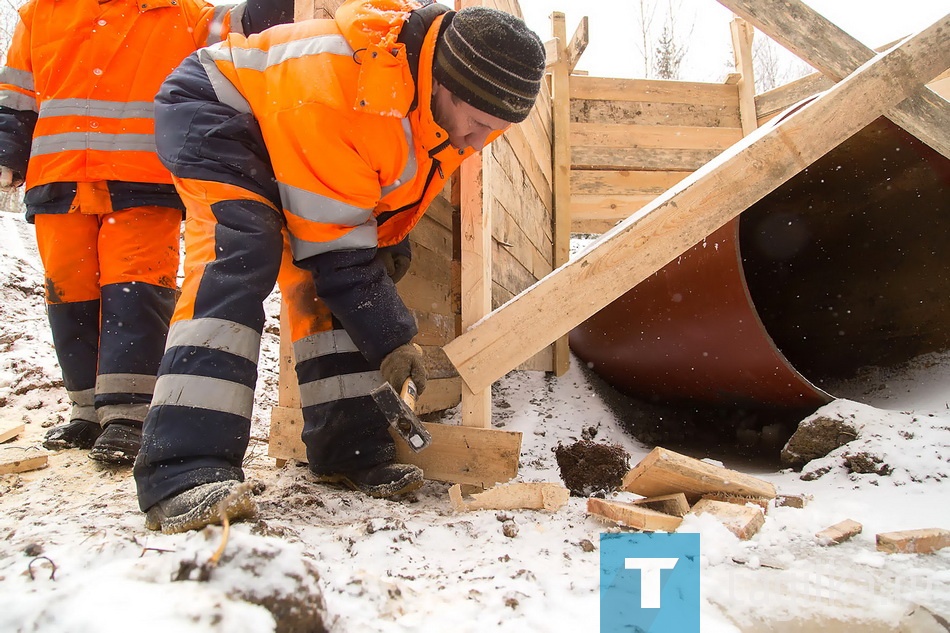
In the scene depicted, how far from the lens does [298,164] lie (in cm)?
141

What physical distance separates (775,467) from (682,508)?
1.09 meters

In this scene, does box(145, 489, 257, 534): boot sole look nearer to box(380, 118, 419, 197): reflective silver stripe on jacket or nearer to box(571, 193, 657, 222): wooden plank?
box(380, 118, 419, 197): reflective silver stripe on jacket

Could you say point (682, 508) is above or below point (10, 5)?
below

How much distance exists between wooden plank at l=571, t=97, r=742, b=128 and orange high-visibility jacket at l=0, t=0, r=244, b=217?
119 inches

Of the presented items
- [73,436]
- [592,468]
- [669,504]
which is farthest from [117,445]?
[669,504]

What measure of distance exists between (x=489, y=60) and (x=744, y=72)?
4193 mm

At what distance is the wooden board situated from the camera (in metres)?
1.87

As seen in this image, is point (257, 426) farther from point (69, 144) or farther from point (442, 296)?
point (69, 144)

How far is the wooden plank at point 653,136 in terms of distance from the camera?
4.40m

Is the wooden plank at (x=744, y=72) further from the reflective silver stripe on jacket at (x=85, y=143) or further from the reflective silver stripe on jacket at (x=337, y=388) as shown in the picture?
the reflective silver stripe on jacket at (x=85, y=143)

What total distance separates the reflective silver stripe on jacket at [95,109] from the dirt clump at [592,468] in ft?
6.09

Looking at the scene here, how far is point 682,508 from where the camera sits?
155 centimetres

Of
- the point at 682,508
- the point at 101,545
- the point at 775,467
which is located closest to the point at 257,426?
the point at 101,545

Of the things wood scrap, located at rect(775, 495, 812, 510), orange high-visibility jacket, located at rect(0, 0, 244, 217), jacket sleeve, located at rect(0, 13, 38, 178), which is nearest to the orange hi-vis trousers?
orange high-visibility jacket, located at rect(0, 0, 244, 217)
